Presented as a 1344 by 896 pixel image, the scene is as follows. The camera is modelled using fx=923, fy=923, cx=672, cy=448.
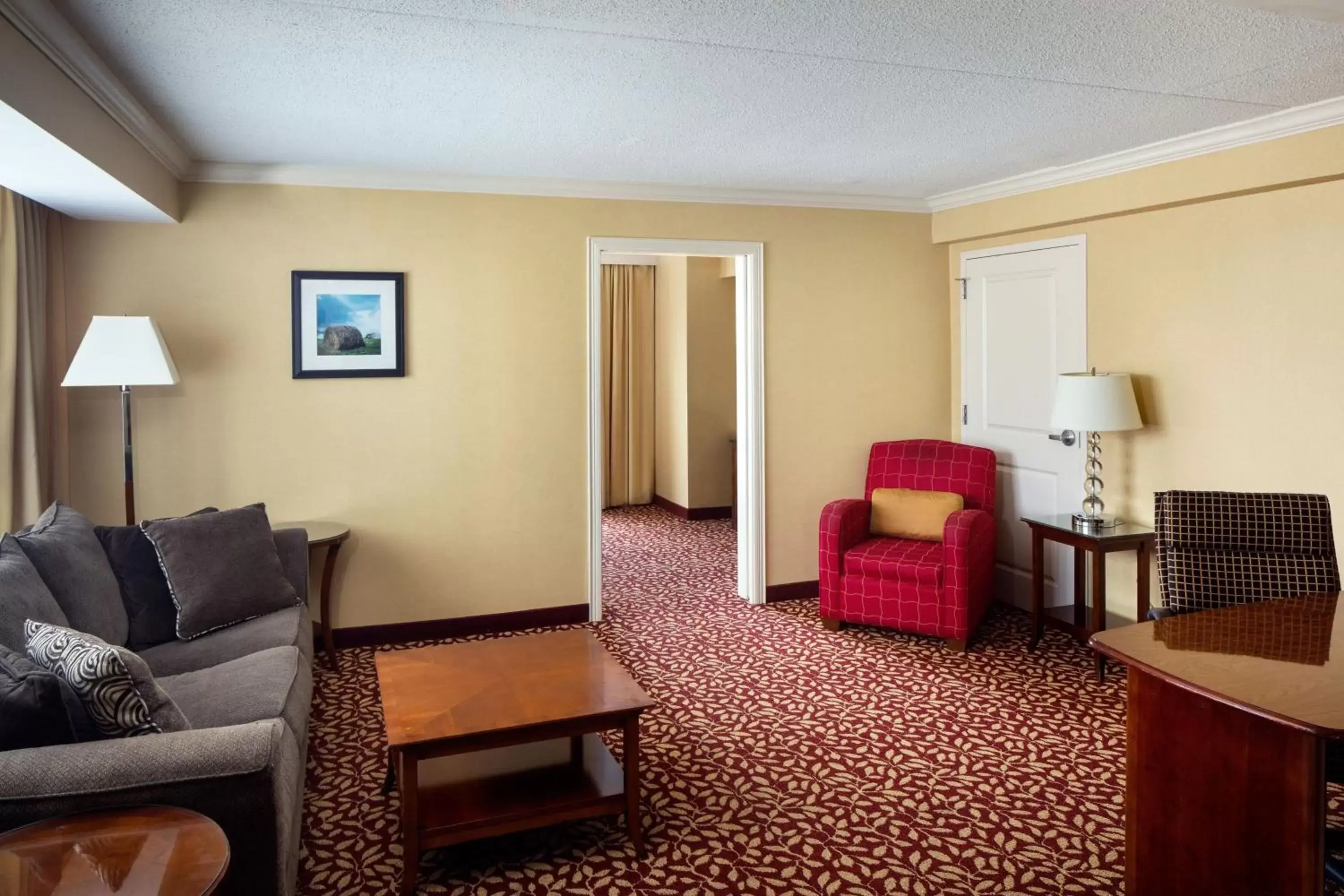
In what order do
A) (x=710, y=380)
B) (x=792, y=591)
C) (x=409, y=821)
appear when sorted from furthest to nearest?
(x=710, y=380) → (x=792, y=591) → (x=409, y=821)

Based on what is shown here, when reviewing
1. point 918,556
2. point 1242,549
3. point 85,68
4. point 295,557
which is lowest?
point 918,556

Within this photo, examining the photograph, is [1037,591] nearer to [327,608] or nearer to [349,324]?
[327,608]

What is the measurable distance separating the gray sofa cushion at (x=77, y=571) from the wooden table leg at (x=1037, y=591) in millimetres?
3928

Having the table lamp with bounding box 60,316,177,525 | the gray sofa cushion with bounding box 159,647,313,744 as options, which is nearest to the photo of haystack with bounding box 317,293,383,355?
the table lamp with bounding box 60,316,177,525

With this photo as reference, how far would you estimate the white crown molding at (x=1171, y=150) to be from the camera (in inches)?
139

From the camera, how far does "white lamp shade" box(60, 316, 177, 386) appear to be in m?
3.78

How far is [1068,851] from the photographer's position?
2686 mm

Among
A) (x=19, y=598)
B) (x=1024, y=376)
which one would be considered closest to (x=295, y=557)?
(x=19, y=598)

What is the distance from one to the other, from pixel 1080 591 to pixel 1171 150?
6.87 ft

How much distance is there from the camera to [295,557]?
3.96 meters

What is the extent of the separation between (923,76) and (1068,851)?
2482mm

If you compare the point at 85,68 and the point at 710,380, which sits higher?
the point at 85,68

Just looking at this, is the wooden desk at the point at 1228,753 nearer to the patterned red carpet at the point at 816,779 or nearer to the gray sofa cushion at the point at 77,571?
the patterned red carpet at the point at 816,779

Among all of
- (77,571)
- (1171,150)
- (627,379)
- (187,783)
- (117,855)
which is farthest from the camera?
(627,379)
